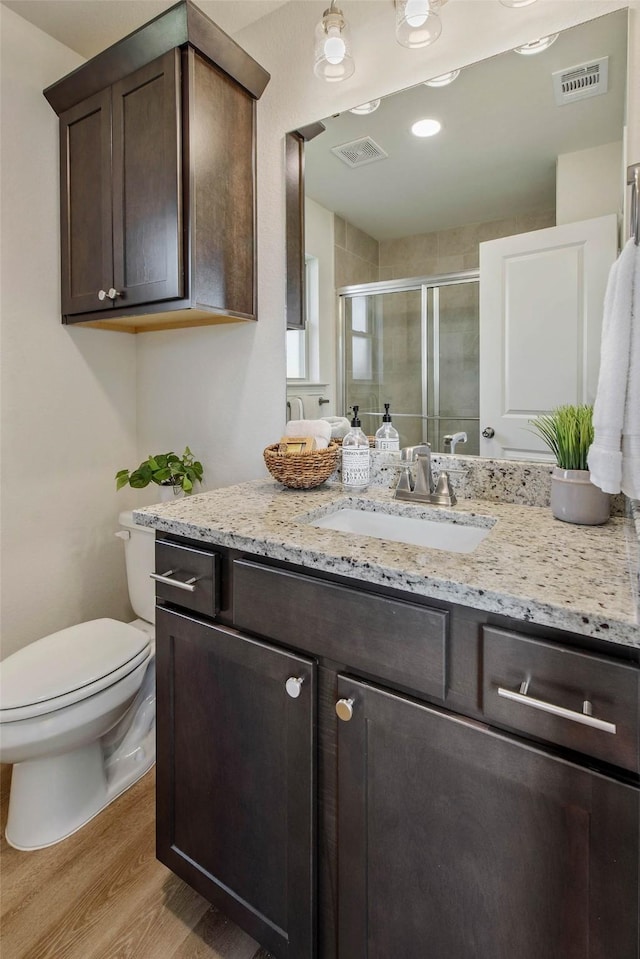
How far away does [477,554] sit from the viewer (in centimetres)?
84

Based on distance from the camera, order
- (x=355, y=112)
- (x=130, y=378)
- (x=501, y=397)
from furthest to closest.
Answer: (x=130, y=378), (x=355, y=112), (x=501, y=397)

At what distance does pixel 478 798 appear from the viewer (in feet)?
2.34

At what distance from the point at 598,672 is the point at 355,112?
154 cm

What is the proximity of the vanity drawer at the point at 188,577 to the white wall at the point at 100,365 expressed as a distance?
2.28 ft

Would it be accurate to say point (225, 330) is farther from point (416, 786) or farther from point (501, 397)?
point (416, 786)

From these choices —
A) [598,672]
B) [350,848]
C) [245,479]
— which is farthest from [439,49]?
[350,848]

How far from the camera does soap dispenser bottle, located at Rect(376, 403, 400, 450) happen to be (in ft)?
4.70

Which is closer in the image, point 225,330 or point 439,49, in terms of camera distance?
point 439,49

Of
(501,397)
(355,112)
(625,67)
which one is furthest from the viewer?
(355,112)

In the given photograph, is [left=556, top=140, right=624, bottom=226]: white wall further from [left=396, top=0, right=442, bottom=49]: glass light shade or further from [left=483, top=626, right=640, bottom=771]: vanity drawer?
[left=483, top=626, right=640, bottom=771]: vanity drawer

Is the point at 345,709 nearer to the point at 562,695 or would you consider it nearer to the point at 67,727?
the point at 562,695

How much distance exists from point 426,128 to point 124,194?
0.93 m

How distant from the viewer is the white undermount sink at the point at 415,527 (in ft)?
3.67

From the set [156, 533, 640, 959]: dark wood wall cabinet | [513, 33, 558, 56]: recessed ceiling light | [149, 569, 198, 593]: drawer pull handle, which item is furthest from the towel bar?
[149, 569, 198, 593]: drawer pull handle
